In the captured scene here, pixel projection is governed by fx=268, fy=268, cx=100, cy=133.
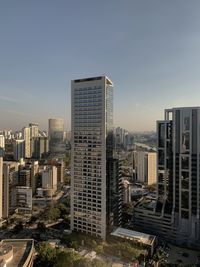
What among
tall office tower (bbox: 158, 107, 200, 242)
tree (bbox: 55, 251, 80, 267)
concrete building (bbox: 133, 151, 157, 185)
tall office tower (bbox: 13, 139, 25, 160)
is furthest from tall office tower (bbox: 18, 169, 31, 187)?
tree (bbox: 55, 251, 80, 267)

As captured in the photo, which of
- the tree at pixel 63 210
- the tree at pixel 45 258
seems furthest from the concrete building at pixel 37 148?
the tree at pixel 45 258

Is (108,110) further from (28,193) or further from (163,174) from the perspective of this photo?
(28,193)

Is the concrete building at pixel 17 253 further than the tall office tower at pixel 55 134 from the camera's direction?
No

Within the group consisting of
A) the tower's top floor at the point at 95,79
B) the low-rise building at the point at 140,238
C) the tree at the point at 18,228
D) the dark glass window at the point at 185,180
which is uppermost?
the tower's top floor at the point at 95,79

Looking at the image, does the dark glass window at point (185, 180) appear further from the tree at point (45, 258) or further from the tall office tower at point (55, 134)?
the tall office tower at point (55, 134)

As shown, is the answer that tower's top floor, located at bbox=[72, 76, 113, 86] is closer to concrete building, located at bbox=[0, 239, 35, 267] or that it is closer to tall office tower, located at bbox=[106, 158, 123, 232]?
tall office tower, located at bbox=[106, 158, 123, 232]

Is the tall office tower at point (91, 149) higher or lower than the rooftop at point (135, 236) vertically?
higher

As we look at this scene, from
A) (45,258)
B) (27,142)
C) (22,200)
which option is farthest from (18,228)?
(27,142)

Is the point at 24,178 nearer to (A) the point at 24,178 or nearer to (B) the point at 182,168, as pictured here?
(A) the point at 24,178

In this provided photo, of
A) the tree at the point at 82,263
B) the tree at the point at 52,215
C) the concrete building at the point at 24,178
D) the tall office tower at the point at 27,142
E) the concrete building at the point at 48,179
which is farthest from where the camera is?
the tall office tower at the point at 27,142
